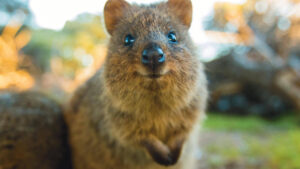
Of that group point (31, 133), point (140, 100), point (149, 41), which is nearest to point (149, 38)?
point (149, 41)

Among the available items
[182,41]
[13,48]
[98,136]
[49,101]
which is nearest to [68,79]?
[13,48]

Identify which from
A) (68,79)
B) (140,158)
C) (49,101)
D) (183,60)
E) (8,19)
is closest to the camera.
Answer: (183,60)

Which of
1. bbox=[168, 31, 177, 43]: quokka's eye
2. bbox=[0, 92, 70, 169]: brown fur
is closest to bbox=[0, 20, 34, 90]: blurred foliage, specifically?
bbox=[0, 92, 70, 169]: brown fur

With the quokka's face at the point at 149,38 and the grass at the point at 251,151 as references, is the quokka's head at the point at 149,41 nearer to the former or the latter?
the quokka's face at the point at 149,38

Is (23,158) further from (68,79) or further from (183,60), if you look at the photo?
(68,79)

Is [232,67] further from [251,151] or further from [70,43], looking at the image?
[70,43]

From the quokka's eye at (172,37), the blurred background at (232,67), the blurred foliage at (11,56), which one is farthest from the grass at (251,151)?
the blurred foliage at (11,56)

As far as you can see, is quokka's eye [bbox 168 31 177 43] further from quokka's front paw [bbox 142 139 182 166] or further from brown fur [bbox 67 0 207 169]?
quokka's front paw [bbox 142 139 182 166]
